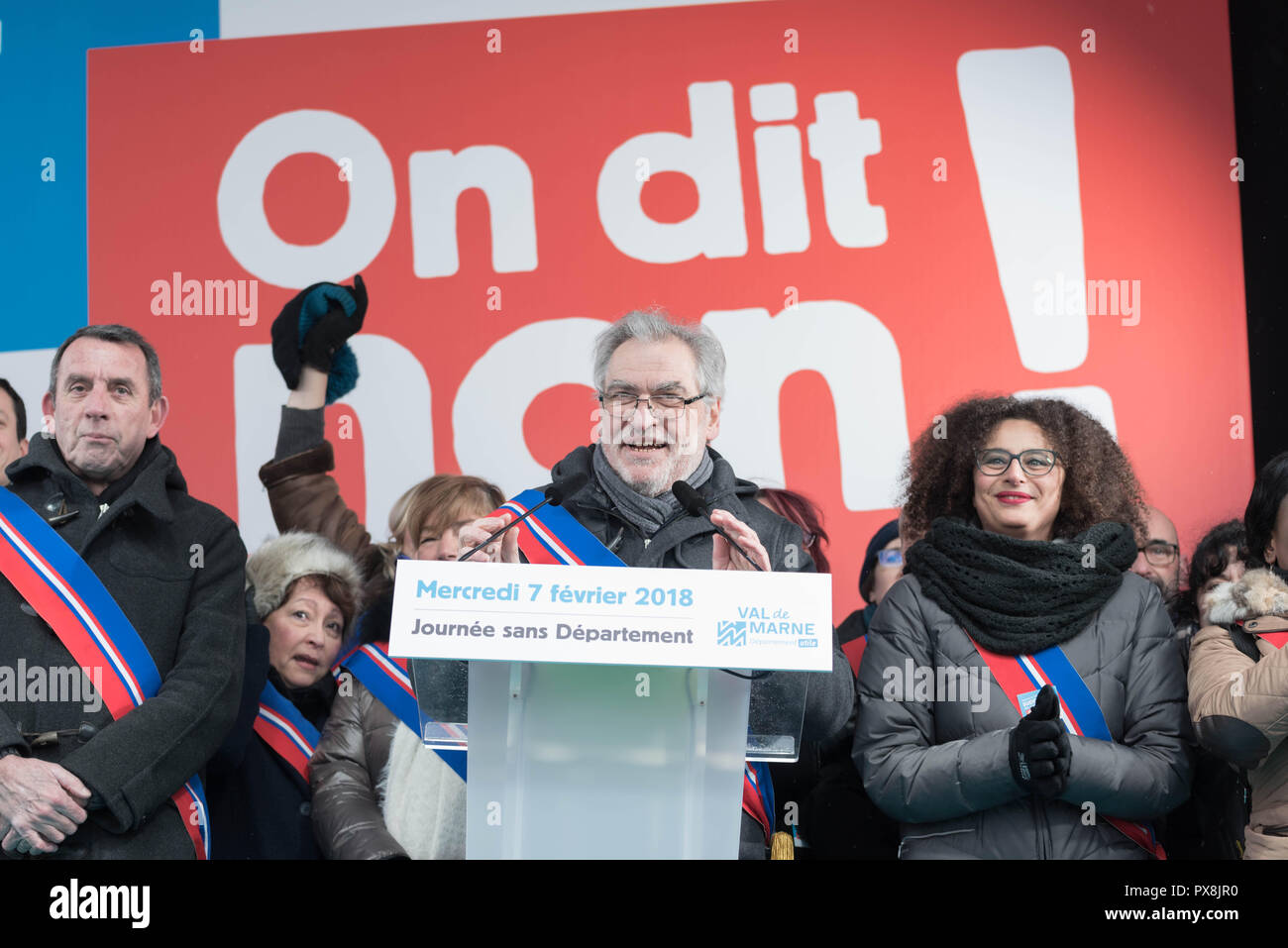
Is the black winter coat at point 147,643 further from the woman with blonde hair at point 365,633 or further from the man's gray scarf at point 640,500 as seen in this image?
the man's gray scarf at point 640,500

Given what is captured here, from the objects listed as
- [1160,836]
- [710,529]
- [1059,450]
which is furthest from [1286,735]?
[710,529]

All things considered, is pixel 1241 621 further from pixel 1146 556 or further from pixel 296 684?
pixel 296 684

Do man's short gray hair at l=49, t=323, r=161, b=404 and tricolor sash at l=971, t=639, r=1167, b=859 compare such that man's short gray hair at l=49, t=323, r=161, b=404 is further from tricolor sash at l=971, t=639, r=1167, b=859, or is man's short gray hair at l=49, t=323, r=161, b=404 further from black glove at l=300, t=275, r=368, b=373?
tricolor sash at l=971, t=639, r=1167, b=859

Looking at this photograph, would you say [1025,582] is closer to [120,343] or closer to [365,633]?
[365,633]

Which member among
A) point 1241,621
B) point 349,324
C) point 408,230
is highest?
point 408,230

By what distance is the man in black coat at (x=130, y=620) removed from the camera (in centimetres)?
288

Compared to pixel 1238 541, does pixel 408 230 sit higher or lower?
higher

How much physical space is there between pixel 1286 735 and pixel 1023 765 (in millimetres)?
590

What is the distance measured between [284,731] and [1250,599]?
2.39 metres

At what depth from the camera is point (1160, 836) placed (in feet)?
10.5

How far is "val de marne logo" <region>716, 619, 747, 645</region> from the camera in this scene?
84.2 inches

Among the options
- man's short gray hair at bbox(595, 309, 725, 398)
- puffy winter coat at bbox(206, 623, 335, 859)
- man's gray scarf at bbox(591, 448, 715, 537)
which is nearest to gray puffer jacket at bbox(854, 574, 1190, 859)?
man's gray scarf at bbox(591, 448, 715, 537)

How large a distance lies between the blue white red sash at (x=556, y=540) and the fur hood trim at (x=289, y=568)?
1.23m

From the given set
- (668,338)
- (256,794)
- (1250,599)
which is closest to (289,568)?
(256,794)
